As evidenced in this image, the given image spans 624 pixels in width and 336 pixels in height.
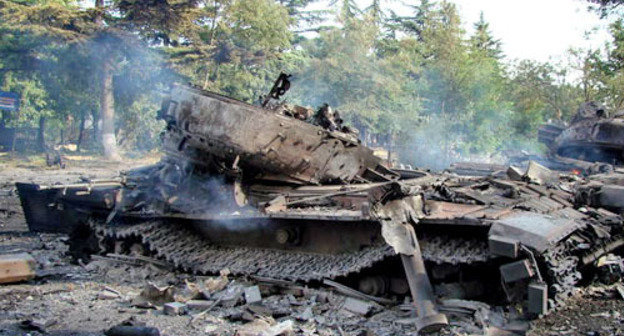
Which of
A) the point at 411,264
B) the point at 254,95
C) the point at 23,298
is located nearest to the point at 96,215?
the point at 23,298

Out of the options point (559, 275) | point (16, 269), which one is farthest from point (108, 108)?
point (559, 275)

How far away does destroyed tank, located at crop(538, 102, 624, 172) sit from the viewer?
12211 millimetres

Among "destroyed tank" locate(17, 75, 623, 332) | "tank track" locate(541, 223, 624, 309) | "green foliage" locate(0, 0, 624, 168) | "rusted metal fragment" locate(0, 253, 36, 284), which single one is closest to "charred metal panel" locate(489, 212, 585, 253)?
"destroyed tank" locate(17, 75, 623, 332)

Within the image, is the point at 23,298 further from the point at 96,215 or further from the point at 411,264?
the point at 411,264

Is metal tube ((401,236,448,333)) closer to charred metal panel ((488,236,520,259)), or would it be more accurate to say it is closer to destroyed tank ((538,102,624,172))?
charred metal panel ((488,236,520,259))

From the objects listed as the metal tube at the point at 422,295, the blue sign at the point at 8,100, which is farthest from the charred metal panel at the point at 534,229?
the blue sign at the point at 8,100

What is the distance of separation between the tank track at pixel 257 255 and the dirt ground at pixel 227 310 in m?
0.19

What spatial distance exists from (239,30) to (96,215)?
15.2 m

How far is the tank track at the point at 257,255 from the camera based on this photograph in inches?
240

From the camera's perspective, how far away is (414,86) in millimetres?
26109

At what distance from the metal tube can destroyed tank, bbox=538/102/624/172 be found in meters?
8.31

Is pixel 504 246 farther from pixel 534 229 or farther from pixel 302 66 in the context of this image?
pixel 302 66

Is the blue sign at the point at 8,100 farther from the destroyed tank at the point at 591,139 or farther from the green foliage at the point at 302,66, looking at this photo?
the destroyed tank at the point at 591,139

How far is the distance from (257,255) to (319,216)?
1.57m
